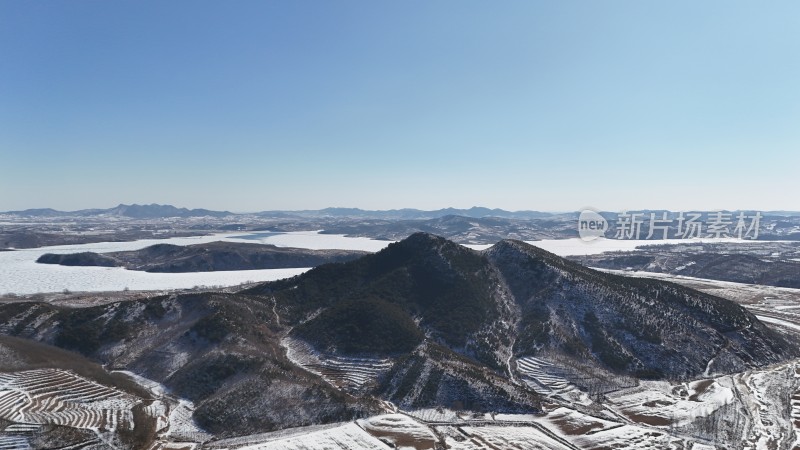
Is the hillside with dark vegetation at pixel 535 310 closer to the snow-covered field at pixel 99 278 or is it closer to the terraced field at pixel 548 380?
the terraced field at pixel 548 380

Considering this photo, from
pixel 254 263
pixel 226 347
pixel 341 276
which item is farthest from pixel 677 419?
pixel 254 263

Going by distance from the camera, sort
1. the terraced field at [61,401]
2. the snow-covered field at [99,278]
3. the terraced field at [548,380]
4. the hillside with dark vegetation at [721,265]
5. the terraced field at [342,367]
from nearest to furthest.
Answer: the terraced field at [61,401]
the terraced field at [548,380]
the terraced field at [342,367]
the snow-covered field at [99,278]
the hillside with dark vegetation at [721,265]

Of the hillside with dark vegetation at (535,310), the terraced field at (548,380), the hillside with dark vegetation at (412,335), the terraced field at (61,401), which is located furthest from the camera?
the hillside with dark vegetation at (535,310)

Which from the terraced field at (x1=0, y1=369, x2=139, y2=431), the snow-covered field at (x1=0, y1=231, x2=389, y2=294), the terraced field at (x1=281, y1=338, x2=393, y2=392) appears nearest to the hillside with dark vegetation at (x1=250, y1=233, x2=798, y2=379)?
the terraced field at (x1=281, y1=338, x2=393, y2=392)

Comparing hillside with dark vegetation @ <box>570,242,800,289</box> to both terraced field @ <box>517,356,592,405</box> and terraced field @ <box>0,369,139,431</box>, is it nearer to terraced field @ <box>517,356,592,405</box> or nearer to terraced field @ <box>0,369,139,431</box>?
terraced field @ <box>517,356,592,405</box>

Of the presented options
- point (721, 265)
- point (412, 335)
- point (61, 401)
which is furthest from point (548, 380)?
point (721, 265)

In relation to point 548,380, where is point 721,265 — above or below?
above

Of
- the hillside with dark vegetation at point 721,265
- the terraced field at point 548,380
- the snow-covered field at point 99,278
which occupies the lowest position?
the snow-covered field at point 99,278

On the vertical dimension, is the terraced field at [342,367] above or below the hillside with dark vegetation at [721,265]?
below

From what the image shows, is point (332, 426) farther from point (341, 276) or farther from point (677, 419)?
point (341, 276)

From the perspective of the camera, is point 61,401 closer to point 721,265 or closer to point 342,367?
point 342,367

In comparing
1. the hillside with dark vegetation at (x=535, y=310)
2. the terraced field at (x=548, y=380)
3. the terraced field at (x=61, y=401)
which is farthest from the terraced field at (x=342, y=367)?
the terraced field at (x=61, y=401)
